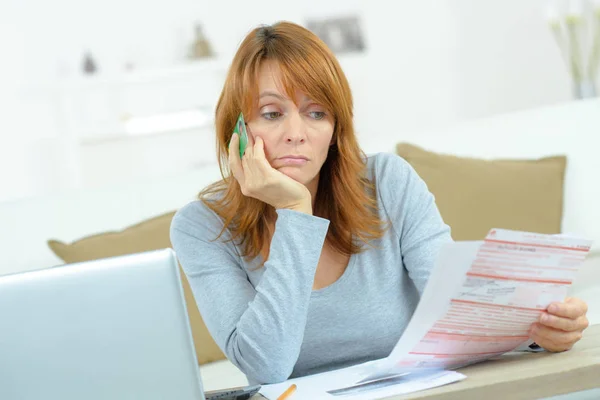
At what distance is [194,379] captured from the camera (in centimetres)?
81

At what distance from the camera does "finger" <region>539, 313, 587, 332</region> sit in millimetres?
1061

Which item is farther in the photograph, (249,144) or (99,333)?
(249,144)

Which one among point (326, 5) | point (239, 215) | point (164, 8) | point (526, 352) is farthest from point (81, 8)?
point (526, 352)

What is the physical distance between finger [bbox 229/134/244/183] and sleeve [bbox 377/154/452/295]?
0.28m

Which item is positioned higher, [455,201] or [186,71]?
[186,71]

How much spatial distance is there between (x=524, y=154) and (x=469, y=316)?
1.46m

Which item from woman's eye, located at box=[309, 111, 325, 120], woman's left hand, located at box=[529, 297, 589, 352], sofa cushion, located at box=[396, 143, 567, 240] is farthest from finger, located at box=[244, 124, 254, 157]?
sofa cushion, located at box=[396, 143, 567, 240]

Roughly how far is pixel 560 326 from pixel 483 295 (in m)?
0.14

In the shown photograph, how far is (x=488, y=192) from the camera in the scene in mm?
2271

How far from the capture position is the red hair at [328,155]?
139 cm

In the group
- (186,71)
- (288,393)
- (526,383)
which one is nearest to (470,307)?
(526,383)

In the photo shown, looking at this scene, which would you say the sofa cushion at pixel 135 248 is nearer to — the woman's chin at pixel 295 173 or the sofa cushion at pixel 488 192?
the sofa cushion at pixel 488 192

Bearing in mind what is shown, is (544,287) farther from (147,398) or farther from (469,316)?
(147,398)

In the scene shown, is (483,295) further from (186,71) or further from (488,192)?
(186,71)
